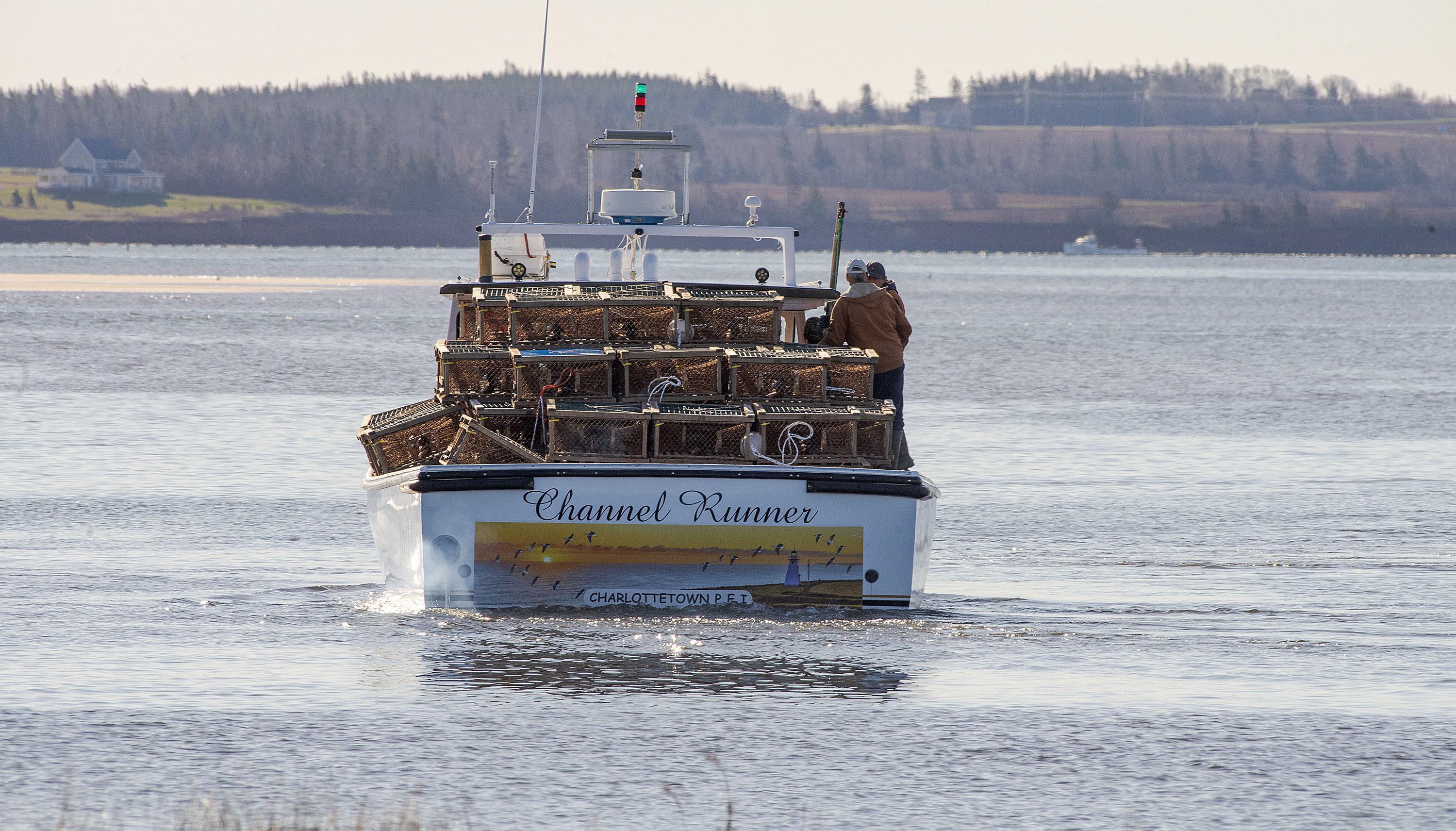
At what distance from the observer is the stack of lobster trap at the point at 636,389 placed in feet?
35.8

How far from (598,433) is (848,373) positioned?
6.35 feet

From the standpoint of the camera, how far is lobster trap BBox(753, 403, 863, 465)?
11.0m

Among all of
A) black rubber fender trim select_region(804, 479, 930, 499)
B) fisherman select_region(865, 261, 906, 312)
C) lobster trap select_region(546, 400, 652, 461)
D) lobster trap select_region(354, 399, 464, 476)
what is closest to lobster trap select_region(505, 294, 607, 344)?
lobster trap select_region(354, 399, 464, 476)

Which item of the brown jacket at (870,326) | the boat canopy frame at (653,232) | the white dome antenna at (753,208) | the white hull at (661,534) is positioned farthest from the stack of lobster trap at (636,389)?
the white dome antenna at (753,208)

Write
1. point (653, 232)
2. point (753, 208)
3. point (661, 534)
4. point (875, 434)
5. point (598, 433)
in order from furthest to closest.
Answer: point (753, 208), point (653, 232), point (875, 434), point (598, 433), point (661, 534)

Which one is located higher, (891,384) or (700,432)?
(891,384)

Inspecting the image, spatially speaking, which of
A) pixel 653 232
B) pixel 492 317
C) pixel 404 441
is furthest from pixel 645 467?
pixel 653 232

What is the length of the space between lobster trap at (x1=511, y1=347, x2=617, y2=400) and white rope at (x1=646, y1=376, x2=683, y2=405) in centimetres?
27

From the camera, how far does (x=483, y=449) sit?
1105cm

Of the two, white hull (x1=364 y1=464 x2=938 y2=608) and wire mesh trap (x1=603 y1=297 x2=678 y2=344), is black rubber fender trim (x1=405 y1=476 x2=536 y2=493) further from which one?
wire mesh trap (x1=603 y1=297 x2=678 y2=344)

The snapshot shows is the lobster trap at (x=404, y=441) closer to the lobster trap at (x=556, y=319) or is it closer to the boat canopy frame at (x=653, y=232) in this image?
the lobster trap at (x=556, y=319)

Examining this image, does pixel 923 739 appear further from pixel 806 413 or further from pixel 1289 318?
pixel 1289 318

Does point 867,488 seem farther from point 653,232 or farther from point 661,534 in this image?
point 653,232

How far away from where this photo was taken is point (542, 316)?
11.8 m
